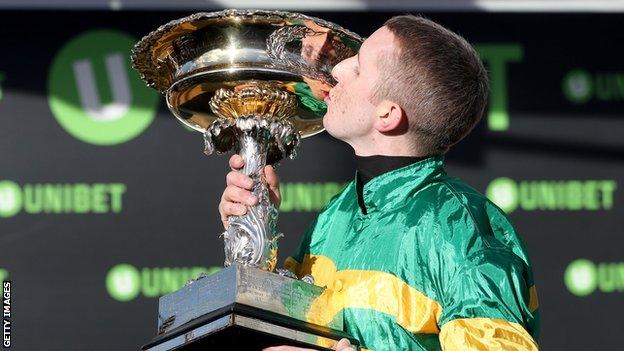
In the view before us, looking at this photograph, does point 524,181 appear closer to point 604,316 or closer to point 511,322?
point 604,316

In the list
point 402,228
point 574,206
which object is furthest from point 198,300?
point 574,206

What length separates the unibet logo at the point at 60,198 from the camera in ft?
Result: 14.5

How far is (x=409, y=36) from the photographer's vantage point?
2.76 meters

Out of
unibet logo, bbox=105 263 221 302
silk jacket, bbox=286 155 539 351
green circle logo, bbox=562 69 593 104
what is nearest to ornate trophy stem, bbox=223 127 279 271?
silk jacket, bbox=286 155 539 351

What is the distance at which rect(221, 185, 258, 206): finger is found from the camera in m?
2.90

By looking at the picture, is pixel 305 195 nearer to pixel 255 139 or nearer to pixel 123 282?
pixel 123 282

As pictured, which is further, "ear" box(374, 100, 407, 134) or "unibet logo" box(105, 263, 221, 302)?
"unibet logo" box(105, 263, 221, 302)

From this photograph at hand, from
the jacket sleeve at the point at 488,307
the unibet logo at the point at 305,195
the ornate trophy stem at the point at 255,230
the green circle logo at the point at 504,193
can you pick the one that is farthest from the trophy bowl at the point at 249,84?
the green circle logo at the point at 504,193

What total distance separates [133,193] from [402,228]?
1936 mm

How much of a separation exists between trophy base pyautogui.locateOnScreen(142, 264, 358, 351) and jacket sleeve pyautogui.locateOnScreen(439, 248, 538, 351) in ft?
0.63

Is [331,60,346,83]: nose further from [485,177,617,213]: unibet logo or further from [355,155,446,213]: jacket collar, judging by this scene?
[485,177,617,213]: unibet logo

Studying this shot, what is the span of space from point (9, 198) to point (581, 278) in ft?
5.67

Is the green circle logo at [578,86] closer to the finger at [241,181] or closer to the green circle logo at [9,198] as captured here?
the green circle logo at [9,198]

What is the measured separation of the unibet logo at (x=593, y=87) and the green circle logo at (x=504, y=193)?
0.34m
